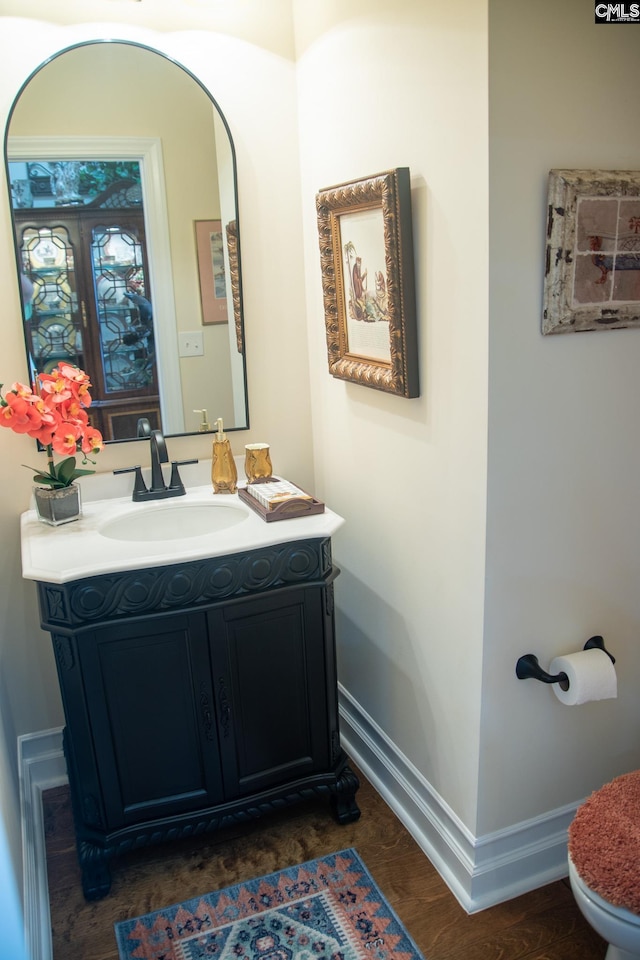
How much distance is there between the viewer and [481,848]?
1.85 metres

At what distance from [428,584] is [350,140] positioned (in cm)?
115

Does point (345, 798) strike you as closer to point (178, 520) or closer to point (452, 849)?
point (452, 849)

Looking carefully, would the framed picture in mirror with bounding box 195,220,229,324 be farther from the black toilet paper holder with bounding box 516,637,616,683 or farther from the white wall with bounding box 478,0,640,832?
the black toilet paper holder with bounding box 516,637,616,683

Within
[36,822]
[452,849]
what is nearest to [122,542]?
[36,822]

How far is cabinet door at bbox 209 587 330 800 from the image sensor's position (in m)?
1.95

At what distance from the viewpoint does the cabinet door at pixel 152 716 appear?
6.09 feet

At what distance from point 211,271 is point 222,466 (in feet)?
1.89

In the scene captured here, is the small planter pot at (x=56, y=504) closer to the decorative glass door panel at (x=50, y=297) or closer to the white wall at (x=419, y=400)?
the decorative glass door panel at (x=50, y=297)

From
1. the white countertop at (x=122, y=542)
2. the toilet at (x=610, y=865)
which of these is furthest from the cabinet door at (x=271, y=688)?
the toilet at (x=610, y=865)

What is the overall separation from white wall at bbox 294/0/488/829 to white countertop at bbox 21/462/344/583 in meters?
0.26

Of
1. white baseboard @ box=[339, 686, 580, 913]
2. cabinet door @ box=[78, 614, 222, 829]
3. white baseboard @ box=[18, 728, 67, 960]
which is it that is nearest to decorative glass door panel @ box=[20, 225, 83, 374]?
cabinet door @ box=[78, 614, 222, 829]

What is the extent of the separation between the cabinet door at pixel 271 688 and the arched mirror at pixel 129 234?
67cm

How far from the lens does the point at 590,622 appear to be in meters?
1.82

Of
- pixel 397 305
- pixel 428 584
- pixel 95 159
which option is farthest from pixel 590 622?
pixel 95 159
